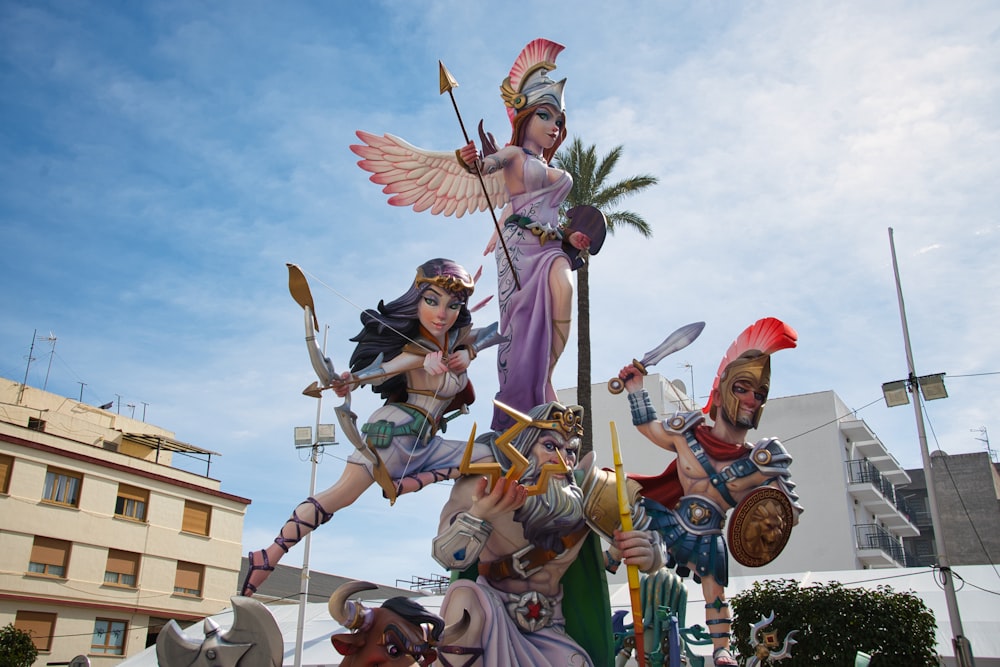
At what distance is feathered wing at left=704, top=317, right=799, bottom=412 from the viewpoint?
930 cm

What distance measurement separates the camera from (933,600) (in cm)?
1501

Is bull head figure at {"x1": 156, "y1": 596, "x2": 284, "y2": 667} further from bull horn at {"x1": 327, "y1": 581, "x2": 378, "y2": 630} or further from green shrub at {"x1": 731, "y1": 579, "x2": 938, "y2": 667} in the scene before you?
green shrub at {"x1": 731, "y1": 579, "x2": 938, "y2": 667}

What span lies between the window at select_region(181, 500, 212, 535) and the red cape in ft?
70.1

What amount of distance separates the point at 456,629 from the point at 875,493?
81.1 feet

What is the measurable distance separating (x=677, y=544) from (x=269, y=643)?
421 centimetres

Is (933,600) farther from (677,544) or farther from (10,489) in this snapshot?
(10,489)

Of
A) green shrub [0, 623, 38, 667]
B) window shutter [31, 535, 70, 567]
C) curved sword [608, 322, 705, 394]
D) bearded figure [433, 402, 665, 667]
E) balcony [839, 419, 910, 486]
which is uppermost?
balcony [839, 419, 910, 486]

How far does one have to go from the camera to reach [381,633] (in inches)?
265

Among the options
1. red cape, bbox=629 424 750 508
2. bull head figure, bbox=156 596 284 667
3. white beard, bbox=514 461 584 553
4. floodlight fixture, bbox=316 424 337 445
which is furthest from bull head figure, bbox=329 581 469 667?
floodlight fixture, bbox=316 424 337 445

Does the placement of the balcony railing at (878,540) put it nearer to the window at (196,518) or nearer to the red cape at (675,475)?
the window at (196,518)

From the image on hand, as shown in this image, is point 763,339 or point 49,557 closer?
point 763,339

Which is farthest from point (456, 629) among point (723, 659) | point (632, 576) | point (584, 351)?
point (584, 351)

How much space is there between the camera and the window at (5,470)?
75.9 ft

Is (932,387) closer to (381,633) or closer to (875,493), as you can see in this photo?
(381,633)
